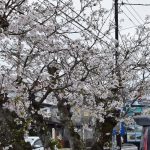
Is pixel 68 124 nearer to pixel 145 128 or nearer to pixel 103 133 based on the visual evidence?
pixel 103 133

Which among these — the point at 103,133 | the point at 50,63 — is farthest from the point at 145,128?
the point at 103,133

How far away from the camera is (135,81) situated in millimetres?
15219

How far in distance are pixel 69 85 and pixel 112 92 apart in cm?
398

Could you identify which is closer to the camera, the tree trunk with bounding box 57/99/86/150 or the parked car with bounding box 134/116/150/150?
the parked car with bounding box 134/116/150/150

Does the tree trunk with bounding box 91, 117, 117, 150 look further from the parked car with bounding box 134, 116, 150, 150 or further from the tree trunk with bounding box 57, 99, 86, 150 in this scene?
the parked car with bounding box 134, 116, 150, 150

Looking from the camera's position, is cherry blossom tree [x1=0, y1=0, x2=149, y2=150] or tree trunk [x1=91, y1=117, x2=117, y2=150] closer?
cherry blossom tree [x1=0, y1=0, x2=149, y2=150]

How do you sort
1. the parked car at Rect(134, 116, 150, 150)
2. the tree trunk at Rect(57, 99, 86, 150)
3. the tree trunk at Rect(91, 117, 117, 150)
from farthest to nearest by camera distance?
1. the tree trunk at Rect(91, 117, 117, 150)
2. the tree trunk at Rect(57, 99, 86, 150)
3. the parked car at Rect(134, 116, 150, 150)

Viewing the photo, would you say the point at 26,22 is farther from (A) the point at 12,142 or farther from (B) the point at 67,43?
(A) the point at 12,142

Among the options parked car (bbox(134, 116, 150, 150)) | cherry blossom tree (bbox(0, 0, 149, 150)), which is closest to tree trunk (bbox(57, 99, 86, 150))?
cherry blossom tree (bbox(0, 0, 149, 150))

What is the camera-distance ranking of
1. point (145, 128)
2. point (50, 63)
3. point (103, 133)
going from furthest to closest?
point (103, 133)
point (50, 63)
point (145, 128)

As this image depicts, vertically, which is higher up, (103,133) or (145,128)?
(103,133)

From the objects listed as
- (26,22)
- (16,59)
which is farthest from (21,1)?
(16,59)

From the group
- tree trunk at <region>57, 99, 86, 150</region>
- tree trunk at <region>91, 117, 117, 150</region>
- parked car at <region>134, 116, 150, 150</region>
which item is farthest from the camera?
tree trunk at <region>91, 117, 117, 150</region>

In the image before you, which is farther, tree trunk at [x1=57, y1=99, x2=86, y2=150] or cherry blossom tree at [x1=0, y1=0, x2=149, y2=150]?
tree trunk at [x1=57, y1=99, x2=86, y2=150]
